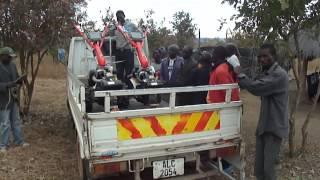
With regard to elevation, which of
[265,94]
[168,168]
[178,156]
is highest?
[265,94]

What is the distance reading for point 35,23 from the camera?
8.96 meters

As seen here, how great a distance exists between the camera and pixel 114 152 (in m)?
Result: 4.50

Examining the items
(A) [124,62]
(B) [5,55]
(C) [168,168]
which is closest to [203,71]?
(C) [168,168]

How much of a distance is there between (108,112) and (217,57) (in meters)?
1.92

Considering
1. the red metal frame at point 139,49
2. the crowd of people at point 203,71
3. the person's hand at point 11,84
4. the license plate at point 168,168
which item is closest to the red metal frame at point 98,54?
the red metal frame at point 139,49

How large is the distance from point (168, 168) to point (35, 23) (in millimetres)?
5448

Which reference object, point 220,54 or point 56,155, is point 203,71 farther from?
point 56,155

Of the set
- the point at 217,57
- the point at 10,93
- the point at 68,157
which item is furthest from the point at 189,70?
the point at 10,93

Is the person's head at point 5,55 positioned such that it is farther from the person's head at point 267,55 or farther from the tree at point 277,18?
the person's head at point 267,55

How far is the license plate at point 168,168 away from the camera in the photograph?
477 cm

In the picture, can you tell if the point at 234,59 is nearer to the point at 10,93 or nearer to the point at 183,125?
the point at 183,125

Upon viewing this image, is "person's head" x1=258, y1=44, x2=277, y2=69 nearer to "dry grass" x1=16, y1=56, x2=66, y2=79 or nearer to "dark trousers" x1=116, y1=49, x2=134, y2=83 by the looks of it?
"dark trousers" x1=116, y1=49, x2=134, y2=83

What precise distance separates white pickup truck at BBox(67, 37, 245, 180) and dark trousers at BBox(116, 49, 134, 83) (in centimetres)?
289

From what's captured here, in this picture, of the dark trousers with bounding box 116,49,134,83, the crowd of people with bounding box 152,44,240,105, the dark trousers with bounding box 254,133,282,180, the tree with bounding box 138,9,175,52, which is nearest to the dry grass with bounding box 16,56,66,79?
the tree with bounding box 138,9,175,52
